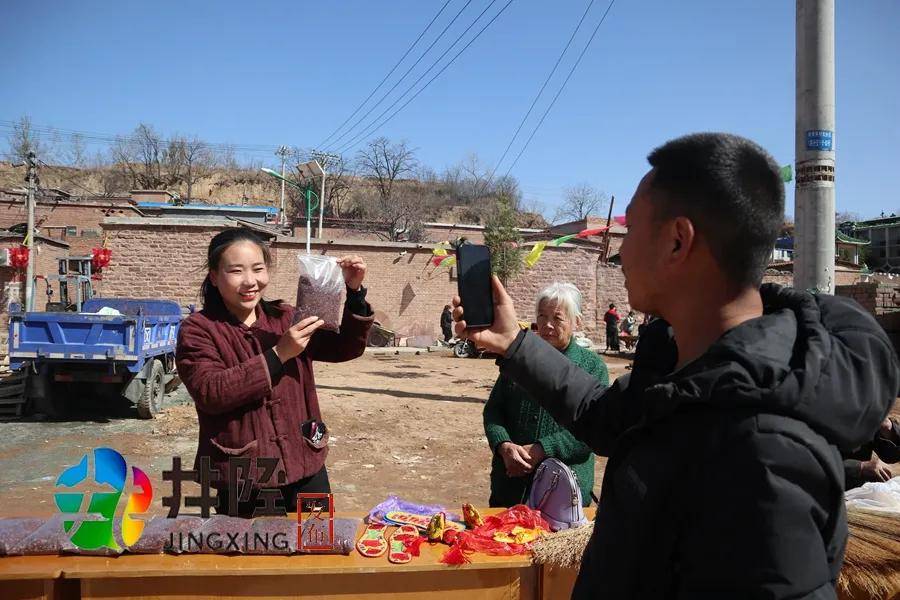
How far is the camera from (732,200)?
92cm

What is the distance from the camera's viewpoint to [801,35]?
3.89 meters

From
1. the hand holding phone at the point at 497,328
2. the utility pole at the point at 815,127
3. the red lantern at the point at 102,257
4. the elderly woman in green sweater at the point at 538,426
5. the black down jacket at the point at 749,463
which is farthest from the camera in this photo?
the red lantern at the point at 102,257

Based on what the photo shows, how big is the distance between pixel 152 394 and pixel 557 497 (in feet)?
25.8

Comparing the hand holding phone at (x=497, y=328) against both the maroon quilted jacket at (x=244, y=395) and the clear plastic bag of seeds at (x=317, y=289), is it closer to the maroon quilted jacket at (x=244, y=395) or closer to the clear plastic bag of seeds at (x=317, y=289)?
the clear plastic bag of seeds at (x=317, y=289)

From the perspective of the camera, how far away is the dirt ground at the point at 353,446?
19.1ft

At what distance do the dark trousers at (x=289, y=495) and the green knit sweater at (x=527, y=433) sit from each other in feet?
2.68

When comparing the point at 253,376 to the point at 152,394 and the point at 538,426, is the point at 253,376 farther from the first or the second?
the point at 152,394

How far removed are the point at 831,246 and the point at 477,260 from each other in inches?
143

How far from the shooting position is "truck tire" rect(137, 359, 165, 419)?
8.48m

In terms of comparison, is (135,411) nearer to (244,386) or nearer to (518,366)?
(244,386)

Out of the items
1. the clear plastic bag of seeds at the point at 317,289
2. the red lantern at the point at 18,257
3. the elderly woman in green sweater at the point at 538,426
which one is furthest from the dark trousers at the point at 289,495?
the red lantern at the point at 18,257

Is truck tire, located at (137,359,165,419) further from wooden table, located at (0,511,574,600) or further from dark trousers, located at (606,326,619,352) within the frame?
dark trousers, located at (606,326,619,352)

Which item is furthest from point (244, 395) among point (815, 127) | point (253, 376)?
point (815, 127)

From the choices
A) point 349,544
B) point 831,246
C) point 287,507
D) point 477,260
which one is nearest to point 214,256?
point 287,507
